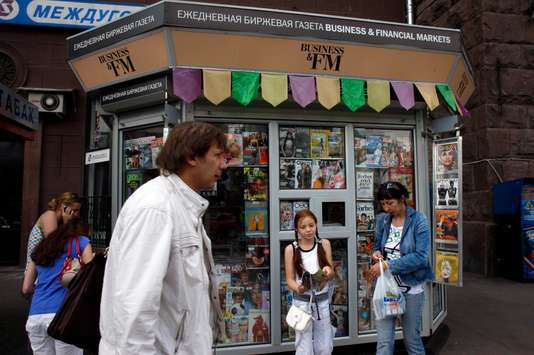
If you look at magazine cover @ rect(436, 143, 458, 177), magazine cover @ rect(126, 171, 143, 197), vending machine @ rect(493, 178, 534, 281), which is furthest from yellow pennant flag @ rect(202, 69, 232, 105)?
vending machine @ rect(493, 178, 534, 281)

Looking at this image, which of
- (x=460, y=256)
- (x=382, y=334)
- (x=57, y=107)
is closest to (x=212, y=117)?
(x=382, y=334)

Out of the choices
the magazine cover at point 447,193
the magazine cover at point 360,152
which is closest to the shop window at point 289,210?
the magazine cover at point 360,152

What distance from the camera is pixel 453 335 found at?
4.88 meters

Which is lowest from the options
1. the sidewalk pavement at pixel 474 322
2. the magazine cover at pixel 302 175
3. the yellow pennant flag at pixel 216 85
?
the sidewalk pavement at pixel 474 322

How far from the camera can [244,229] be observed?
171 inches

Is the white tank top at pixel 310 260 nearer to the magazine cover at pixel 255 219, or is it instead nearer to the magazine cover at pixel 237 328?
the magazine cover at pixel 255 219

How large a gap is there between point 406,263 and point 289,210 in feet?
4.45

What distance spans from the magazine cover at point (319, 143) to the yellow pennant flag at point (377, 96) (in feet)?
1.94

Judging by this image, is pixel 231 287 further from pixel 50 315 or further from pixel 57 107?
pixel 57 107

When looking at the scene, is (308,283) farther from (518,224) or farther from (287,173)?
(518,224)

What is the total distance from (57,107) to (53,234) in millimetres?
6453

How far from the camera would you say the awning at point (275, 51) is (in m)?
3.72

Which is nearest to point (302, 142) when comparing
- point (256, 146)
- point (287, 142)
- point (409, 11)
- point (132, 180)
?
point (287, 142)

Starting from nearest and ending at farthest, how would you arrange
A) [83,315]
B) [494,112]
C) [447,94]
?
[83,315], [447,94], [494,112]
